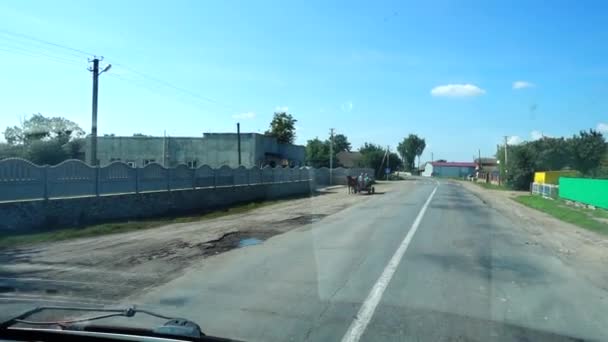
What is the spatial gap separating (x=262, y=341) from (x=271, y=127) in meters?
82.4

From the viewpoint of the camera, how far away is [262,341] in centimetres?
534

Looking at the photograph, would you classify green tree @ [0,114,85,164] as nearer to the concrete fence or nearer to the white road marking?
the concrete fence

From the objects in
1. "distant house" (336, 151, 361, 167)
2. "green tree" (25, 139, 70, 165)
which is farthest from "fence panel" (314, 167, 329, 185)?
"distant house" (336, 151, 361, 167)

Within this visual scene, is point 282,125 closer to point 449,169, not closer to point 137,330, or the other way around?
point 137,330

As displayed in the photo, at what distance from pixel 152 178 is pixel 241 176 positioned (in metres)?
10.9

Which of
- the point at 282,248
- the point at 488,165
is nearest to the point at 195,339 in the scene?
the point at 282,248

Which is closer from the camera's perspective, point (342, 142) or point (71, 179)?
point (71, 179)

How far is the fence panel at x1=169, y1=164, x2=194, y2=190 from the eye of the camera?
Answer: 24502 millimetres

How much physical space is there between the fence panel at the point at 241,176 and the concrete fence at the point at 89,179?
6.63ft

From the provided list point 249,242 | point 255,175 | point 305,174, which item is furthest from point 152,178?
point 305,174

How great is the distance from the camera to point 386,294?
7621 millimetres

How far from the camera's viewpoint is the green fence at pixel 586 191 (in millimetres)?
26609

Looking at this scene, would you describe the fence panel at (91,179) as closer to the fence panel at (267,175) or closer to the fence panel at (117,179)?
the fence panel at (117,179)

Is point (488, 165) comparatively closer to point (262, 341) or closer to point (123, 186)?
point (123, 186)
